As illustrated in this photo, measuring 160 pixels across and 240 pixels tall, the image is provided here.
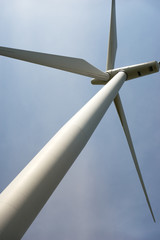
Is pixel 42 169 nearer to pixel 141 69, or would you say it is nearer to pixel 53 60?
pixel 53 60

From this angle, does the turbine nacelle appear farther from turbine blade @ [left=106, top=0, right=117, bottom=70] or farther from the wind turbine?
the wind turbine

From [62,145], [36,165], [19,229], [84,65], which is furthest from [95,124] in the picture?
[84,65]

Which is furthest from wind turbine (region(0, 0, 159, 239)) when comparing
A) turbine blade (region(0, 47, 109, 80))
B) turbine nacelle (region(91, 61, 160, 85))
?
turbine nacelle (region(91, 61, 160, 85))

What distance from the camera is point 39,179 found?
502 cm

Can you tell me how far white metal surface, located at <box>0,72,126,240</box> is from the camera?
14.0 ft

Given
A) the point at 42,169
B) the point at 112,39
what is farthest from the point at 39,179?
the point at 112,39

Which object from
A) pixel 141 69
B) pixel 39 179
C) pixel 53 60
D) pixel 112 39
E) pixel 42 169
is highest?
pixel 112 39

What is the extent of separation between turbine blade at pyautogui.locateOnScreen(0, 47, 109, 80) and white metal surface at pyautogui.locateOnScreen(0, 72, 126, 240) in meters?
4.46

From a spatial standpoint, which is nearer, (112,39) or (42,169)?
(42,169)

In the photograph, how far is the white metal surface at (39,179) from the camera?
4.26 m

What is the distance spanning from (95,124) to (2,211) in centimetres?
460

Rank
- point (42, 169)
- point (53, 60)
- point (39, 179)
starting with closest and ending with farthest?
point (39, 179) → point (42, 169) → point (53, 60)

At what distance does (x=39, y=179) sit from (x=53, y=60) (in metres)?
7.40

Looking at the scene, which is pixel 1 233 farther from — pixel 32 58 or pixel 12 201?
pixel 32 58
